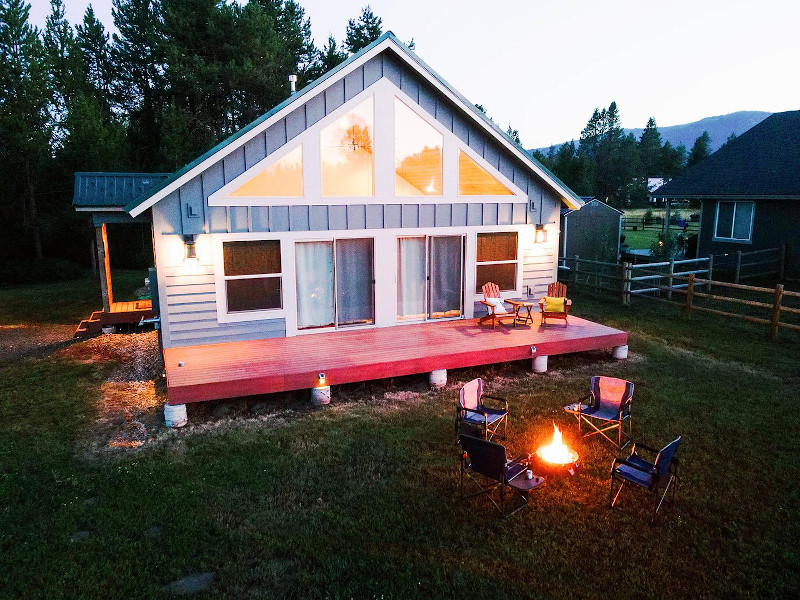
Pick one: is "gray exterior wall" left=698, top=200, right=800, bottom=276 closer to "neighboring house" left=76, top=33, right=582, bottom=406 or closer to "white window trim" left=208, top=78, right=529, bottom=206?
"neighboring house" left=76, top=33, right=582, bottom=406

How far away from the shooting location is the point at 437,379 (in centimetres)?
968

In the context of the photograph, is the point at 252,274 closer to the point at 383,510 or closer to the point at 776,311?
the point at 383,510

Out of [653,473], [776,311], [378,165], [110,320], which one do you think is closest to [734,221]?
[776,311]

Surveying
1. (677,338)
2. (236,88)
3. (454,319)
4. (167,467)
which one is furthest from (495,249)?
(236,88)

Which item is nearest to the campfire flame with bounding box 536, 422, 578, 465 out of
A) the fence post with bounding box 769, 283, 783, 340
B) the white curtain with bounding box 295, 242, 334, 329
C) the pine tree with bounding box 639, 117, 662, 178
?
the white curtain with bounding box 295, 242, 334, 329

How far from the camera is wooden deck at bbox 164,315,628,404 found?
8477 millimetres

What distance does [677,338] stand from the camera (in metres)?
12.5

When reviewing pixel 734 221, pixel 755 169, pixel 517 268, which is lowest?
pixel 517 268

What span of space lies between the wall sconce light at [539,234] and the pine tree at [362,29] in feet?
83.8

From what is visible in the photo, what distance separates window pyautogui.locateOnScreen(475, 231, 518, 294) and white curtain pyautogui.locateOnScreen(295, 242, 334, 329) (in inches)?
134

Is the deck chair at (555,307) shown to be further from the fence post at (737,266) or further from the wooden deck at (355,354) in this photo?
the fence post at (737,266)

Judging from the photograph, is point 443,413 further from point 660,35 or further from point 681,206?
point 681,206

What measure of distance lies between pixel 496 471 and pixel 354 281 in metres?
6.34

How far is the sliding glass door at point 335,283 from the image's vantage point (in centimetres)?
1088
